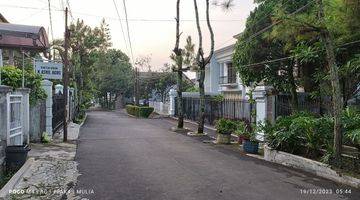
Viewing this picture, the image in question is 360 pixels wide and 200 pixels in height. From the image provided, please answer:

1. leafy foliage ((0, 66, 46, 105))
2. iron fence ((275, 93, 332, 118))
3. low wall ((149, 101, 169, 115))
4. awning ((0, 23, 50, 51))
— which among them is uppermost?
awning ((0, 23, 50, 51))

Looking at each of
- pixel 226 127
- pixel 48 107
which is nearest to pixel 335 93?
pixel 226 127

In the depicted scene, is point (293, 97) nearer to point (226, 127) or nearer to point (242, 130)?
point (242, 130)

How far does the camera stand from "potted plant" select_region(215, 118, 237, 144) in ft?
58.0

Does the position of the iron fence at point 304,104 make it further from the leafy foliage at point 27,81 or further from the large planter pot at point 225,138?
the leafy foliage at point 27,81

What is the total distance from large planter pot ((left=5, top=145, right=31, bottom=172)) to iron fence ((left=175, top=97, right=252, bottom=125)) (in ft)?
37.7

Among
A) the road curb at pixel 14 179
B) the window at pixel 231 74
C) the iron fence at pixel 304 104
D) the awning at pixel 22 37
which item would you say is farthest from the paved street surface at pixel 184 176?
the window at pixel 231 74

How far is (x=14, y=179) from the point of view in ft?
29.3

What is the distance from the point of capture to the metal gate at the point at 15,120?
11.3 metres

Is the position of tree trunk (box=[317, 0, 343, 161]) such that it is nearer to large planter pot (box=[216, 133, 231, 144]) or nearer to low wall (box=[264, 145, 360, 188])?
low wall (box=[264, 145, 360, 188])

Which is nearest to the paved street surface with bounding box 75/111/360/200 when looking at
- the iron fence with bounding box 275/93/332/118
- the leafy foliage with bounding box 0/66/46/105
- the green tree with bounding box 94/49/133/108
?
the leafy foliage with bounding box 0/66/46/105

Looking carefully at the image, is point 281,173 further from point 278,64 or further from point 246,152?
point 278,64

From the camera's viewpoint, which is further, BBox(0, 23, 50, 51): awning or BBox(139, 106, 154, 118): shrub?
BBox(139, 106, 154, 118): shrub

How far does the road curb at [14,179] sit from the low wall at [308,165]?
21.8ft

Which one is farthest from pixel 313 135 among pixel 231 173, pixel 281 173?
pixel 231 173
